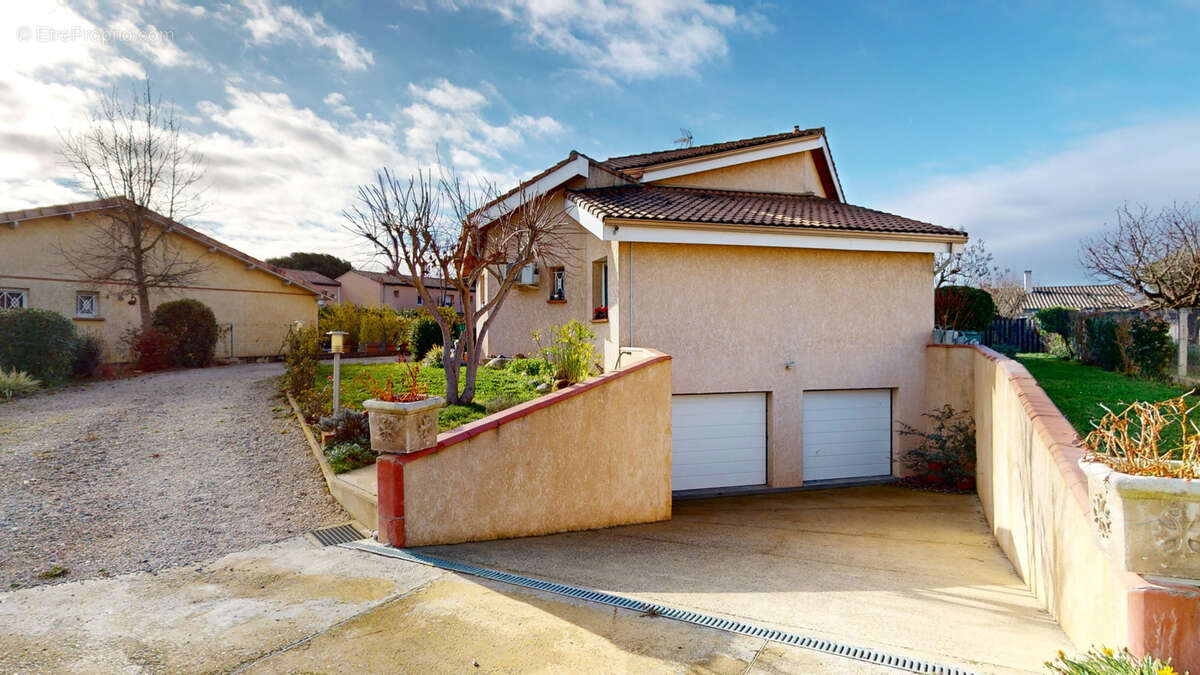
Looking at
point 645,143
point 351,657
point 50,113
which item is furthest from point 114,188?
point 351,657

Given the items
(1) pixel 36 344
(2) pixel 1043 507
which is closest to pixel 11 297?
(1) pixel 36 344

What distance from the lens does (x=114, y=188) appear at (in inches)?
782

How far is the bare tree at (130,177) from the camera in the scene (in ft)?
63.5

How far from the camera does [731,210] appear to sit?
39.0 ft

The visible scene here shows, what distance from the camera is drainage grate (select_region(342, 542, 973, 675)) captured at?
359 centimetres

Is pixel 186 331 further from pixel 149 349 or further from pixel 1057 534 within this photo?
pixel 1057 534

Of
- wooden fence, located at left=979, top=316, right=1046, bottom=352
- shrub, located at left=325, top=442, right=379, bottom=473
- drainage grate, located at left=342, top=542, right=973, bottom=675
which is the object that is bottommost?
drainage grate, located at left=342, top=542, right=973, bottom=675

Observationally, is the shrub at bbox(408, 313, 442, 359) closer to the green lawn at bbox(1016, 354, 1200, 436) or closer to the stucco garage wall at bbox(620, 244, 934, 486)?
the stucco garage wall at bbox(620, 244, 934, 486)

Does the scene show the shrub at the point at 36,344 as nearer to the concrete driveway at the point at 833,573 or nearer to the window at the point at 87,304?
the window at the point at 87,304

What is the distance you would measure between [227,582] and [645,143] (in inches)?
702

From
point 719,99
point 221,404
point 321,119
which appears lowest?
point 221,404

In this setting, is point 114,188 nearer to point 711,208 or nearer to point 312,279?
point 711,208

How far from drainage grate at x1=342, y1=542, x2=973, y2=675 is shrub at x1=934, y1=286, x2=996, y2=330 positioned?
16125mm

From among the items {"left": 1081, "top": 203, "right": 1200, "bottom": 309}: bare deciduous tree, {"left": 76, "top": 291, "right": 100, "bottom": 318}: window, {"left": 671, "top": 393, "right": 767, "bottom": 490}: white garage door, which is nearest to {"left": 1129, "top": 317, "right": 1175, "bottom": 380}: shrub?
{"left": 1081, "top": 203, "right": 1200, "bottom": 309}: bare deciduous tree
